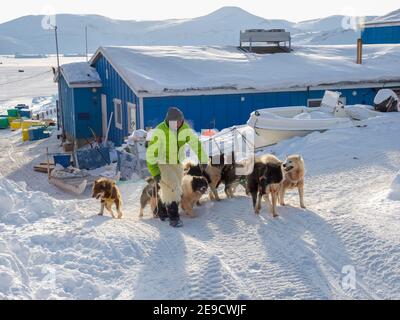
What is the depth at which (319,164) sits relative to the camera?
10297 millimetres

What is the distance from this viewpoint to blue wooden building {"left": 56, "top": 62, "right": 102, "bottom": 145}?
19.3 m

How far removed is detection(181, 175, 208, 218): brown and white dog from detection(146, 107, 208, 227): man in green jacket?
280 millimetres

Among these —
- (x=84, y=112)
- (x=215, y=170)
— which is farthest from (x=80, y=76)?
(x=215, y=170)

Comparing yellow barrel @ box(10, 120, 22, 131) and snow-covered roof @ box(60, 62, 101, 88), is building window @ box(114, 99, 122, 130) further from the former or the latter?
yellow barrel @ box(10, 120, 22, 131)

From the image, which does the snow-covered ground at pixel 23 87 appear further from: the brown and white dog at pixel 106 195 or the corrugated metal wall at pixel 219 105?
the brown and white dog at pixel 106 195

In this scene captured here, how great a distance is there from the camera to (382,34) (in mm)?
29859

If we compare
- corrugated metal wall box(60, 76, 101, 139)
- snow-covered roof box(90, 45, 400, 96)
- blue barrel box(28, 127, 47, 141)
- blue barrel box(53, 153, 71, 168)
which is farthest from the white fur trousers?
blue barrel box(28, 127, 47, 141)

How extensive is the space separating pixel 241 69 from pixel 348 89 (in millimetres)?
3620

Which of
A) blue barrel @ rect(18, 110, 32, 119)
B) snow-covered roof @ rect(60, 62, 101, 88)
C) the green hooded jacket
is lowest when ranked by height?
blue barrel @ rect(18, 110, 32, 119)

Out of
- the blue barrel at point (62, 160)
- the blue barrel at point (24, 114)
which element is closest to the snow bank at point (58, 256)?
the blue barrel at point (62, 160)

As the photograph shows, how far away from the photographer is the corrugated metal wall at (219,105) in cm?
1556

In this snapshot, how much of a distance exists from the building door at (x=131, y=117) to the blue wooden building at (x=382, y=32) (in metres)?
18.4
